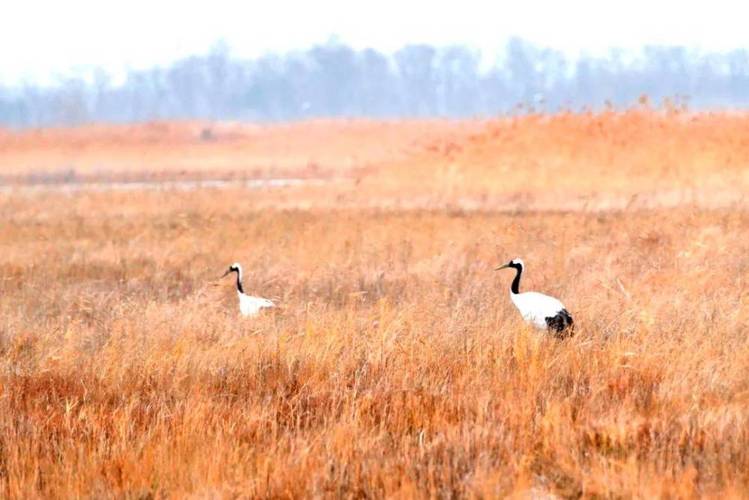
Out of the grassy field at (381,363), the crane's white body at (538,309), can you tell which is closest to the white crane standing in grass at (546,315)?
the crane's white body at (538,309)

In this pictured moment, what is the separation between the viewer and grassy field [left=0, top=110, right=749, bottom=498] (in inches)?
257

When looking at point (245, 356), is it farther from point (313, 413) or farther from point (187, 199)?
point (187, 199)

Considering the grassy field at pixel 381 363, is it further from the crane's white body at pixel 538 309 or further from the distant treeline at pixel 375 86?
the distant treeline at pixel 375 86

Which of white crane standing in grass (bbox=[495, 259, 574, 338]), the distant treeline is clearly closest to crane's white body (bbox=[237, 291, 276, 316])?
white crane standing in grass (bbox=[495, 259, 574, 338])

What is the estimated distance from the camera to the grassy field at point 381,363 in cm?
652

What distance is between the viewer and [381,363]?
841 centimetres

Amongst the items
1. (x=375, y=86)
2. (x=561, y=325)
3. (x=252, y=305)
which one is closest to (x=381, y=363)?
(x=561, y=325)

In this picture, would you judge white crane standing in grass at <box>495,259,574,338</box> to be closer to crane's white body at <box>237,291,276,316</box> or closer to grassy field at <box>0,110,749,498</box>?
grassy field at <box>0,110,749,498</box>

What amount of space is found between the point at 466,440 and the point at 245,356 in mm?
2358

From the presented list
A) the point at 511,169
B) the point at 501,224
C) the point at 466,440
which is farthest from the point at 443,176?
the point at 466,440

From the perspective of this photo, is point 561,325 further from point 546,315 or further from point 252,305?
point 252,305

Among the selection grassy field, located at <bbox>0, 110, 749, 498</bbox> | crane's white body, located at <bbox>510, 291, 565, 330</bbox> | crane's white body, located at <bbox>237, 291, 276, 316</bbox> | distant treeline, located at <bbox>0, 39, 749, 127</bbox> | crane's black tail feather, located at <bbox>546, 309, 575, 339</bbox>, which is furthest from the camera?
distant treeline, located at <bbox>0, 39, 749, 127</bbox>

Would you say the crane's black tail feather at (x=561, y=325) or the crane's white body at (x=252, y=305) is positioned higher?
the crane's black tail feather at (x=561, y=325)

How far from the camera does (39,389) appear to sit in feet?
26.5
